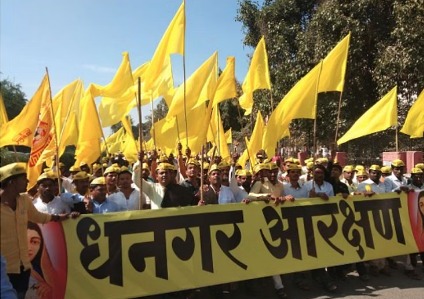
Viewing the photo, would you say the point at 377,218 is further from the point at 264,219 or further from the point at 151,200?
the point at 151,200

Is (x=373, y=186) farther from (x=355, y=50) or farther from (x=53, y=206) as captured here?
(x=355, y=50)

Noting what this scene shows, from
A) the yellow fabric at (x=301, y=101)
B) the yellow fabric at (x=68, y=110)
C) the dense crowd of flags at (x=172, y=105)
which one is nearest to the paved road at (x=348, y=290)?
the dense crowd of flags at (x=172, y=105)

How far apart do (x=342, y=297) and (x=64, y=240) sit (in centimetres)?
327

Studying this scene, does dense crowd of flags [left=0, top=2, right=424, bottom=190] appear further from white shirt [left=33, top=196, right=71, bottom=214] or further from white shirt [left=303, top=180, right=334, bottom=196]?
white shirt [left=303, top=180, right=334, bottom=196]

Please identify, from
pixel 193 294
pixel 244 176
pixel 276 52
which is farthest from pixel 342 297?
pixel 276 52

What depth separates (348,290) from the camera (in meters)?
5.57

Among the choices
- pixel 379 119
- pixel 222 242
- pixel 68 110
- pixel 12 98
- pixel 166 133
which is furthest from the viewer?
pixel 12 98

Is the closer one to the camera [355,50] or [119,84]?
[119,84]

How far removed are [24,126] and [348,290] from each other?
5.02m

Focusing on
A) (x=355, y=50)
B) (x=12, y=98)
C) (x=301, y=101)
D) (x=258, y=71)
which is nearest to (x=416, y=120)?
(x=301, y=101)

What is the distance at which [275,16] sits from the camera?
750 inches

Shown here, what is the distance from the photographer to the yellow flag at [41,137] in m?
6.43

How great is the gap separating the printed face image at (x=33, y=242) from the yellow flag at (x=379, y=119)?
4.90 meters

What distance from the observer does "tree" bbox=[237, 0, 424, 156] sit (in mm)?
13547
